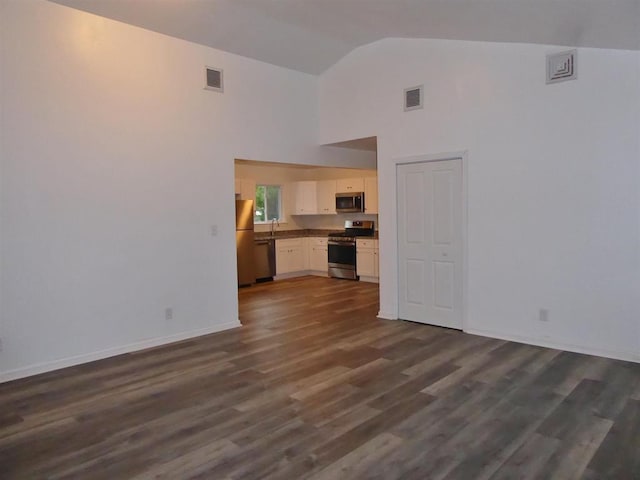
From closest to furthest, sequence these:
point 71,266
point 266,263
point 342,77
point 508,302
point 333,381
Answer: point 333,381 < point 71,266 < point 508,302 < point 342,77 < point 266,263

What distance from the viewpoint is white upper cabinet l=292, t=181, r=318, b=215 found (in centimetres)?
973

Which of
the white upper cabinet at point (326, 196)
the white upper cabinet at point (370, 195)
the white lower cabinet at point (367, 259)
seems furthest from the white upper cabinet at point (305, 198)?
the white lower cabinet at point (367, 259)

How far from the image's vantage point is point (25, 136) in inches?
160

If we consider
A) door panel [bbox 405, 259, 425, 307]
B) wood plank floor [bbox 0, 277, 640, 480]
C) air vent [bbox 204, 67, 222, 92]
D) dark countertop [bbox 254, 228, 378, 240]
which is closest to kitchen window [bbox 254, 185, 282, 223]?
dark countertop [bbox 254, 228, 378, 240]

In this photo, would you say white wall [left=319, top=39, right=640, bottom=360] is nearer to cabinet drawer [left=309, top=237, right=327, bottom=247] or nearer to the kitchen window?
cabinet drawer [left=309, top=237, right=327, bottom=247]

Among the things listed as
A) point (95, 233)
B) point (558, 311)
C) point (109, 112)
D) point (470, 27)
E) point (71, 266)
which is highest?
point (470, 27)

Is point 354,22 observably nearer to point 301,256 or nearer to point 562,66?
point 562,66

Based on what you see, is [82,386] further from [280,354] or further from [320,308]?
[320,308]

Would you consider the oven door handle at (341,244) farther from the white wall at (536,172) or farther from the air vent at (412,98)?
the air vent at (412,98)

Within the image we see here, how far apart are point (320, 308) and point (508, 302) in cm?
267

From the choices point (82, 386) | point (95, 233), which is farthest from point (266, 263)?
point (82, 386)

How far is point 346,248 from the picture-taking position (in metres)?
9.13

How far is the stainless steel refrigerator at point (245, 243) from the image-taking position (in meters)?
8.50

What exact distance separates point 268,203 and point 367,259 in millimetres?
2545
